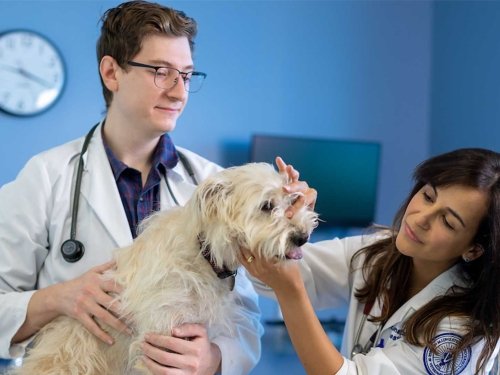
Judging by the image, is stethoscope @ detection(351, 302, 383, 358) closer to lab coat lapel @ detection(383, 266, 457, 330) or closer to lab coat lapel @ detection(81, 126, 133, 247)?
lab coat lapel @ detection(383, 266, 457, 330)

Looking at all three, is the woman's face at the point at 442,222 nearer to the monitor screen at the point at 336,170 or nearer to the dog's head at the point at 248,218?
the dog's head at the point at 248,218

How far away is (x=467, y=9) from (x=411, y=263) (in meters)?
2.58

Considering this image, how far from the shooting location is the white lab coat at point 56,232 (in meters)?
1.35

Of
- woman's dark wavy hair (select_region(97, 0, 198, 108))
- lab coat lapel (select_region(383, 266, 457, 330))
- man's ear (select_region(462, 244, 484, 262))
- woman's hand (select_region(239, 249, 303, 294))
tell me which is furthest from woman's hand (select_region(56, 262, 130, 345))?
man's ear (select_region(462, 244, 484, 262))

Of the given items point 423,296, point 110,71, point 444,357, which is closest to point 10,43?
point 110,71

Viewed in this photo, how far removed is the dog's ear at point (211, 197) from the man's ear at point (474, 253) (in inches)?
26.7

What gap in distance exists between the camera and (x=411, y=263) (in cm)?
156

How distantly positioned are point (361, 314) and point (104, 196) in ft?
2.71

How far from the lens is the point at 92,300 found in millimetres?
1308

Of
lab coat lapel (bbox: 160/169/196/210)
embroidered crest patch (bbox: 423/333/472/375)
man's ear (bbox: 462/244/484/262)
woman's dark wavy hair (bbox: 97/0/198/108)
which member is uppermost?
woman's dark wavy hair (bbox: 97/0/198/108)

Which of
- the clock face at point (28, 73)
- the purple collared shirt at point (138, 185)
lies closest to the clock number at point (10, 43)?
the clock face at point (28, 73)

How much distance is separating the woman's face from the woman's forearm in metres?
0.32

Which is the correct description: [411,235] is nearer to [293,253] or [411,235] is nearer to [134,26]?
[293,253]

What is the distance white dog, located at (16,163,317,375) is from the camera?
1.28m
